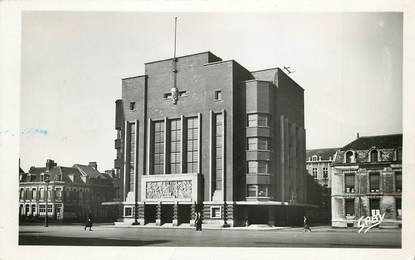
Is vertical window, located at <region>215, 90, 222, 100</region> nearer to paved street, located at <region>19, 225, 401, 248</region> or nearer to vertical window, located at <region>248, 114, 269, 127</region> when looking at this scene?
vertical window, located at <region>248, 114, 269, 127</region>

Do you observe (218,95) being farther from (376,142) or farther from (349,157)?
(376,142)

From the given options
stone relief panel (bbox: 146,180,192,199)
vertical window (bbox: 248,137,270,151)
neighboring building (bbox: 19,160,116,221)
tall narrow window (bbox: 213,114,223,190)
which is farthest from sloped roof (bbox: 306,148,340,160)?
neighboring building (bbox: 19,160,116,221)

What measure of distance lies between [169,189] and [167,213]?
1.17 metres

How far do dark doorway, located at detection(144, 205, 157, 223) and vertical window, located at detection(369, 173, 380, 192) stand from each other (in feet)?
36.6

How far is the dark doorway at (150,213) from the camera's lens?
76.9ft

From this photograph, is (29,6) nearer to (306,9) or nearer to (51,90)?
(51,90)

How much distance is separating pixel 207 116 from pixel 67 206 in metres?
7.36

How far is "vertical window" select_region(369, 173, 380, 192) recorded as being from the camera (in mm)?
14634

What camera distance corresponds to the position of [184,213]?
22844 mm

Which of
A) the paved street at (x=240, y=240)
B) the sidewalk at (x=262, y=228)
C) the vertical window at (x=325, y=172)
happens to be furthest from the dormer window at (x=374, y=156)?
the vertical window at (x=325, y=172)

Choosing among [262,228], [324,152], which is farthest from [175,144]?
[324,152]

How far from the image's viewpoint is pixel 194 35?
13672mm

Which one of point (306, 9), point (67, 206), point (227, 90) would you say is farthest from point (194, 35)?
point (67, 206)

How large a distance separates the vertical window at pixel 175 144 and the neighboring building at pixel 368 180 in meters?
7.90
